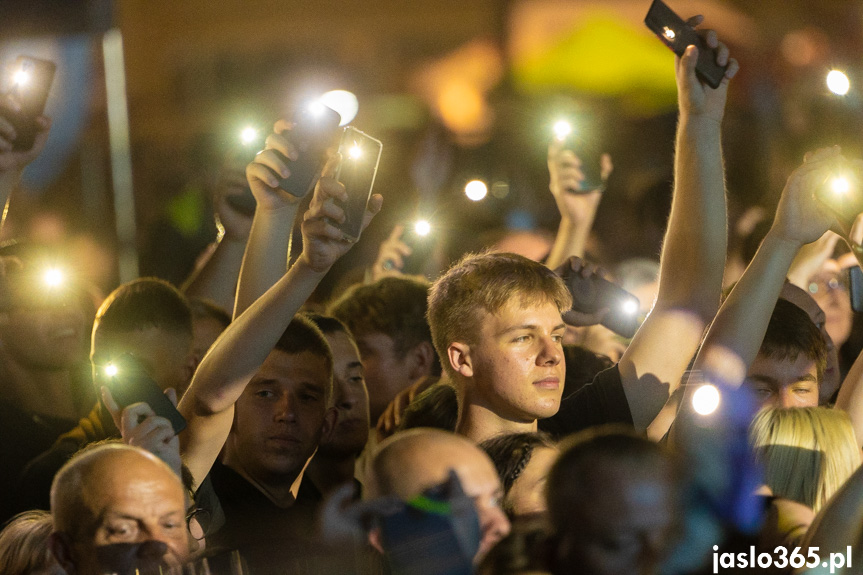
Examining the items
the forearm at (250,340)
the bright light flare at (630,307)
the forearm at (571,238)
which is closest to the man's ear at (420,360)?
the forearm at (571,238)

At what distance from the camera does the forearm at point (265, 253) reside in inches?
116

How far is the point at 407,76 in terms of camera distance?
11820mm

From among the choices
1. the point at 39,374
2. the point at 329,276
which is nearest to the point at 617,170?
the point at 329,276

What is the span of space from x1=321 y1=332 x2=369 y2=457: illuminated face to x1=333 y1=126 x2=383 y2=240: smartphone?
978 mm

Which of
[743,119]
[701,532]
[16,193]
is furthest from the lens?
[16,193]

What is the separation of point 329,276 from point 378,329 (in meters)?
1.53

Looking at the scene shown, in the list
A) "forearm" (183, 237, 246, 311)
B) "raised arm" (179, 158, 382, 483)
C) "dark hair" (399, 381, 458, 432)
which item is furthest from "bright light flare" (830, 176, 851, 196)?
"forearm" (183, 237, 246, 311)

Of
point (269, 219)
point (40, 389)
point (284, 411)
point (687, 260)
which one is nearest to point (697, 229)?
point (687, 260)

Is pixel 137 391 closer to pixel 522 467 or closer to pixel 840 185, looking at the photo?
pixel 522 467

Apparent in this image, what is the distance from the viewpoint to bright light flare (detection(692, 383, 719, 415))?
8.36 feet

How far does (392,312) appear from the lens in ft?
13.5

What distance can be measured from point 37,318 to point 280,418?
124cm

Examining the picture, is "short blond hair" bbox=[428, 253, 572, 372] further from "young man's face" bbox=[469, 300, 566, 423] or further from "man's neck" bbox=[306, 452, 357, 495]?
"man's neck" bbox=[306, 452, 357, 495]

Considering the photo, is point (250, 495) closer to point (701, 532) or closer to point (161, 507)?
point (161, 507)
